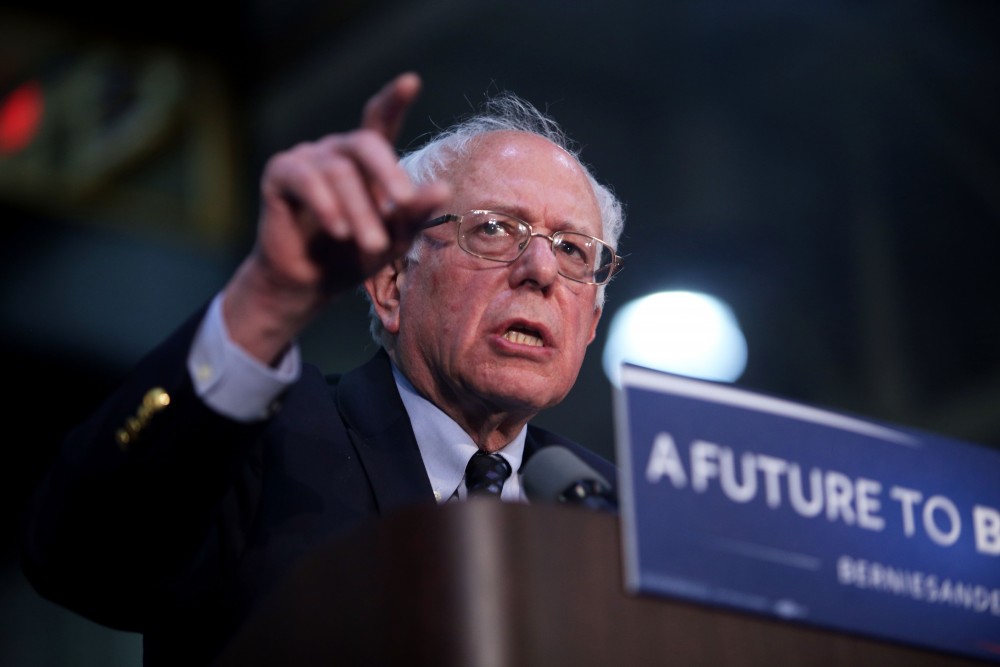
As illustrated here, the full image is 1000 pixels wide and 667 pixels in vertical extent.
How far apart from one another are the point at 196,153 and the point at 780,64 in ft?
6.87

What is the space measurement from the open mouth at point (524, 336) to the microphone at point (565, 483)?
657 mm

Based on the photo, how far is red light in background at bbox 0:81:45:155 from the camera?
3.79 metres

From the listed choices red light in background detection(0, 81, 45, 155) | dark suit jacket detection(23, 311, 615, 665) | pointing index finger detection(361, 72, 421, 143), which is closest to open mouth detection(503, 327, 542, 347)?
dark suit jacket detection(23, 311, 615, 665)

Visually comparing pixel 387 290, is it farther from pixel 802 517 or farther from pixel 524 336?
pixel 802 517

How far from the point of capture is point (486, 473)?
1895 millimetres

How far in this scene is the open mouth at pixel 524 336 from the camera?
201 centimetres

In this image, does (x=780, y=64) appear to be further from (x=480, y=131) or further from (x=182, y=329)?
(x=182, y=329)

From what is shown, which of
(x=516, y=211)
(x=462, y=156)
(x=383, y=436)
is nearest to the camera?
(x=383, y=436)

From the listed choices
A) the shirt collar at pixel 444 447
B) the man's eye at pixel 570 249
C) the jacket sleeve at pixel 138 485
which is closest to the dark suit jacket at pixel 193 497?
the jacket sleeve at pixel 138 485

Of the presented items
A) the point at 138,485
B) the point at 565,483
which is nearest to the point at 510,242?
the point at 565,483

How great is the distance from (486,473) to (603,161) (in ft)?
10.7

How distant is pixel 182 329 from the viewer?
4.37 feet

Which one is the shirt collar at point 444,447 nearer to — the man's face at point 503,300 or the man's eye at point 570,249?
the man's face at point 503,300

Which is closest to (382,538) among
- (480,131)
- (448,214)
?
(448,214)
